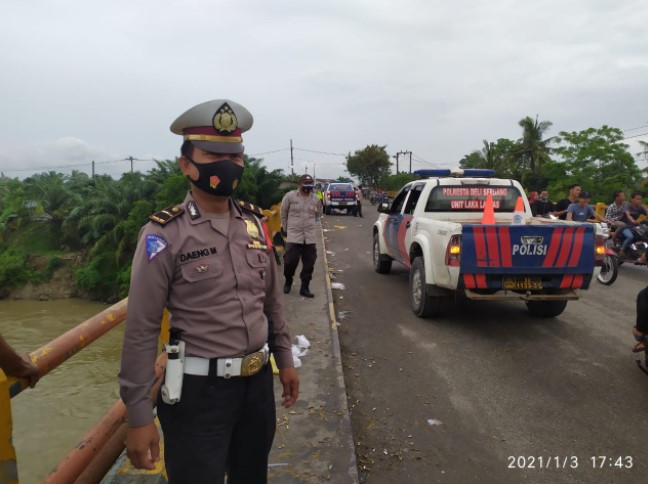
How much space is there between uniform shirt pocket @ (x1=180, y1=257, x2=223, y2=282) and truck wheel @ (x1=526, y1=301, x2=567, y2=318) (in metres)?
5.35

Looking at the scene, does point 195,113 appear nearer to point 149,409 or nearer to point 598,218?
point 149,409

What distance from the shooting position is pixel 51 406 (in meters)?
8.55

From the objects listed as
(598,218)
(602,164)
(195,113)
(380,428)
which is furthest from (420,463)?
(602,164)

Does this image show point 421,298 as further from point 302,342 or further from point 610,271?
point 610,271

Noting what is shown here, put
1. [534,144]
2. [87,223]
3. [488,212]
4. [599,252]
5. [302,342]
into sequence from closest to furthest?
[302,342] < [599,252] < [488,212] < [87,223] < [534,144]

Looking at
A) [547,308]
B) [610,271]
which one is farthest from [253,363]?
[610,271]

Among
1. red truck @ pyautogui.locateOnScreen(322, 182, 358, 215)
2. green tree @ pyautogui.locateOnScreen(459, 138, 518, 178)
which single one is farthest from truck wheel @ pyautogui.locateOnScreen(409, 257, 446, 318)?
green tree @ pyautogui.locateOnScreen(459, 138, 518, 178)

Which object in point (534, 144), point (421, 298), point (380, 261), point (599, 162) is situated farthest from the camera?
point (534, 144)

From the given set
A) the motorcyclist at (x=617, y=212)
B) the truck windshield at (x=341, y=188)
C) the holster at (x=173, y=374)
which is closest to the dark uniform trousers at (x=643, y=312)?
the holster at (x=173, y=374)

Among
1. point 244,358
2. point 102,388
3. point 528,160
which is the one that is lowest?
point 102,388

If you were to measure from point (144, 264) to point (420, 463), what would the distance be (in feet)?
7.79

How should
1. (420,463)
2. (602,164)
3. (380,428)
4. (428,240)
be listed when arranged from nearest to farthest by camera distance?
1. (420,463)
2. (380,428)
3. (428,240)
4. (602,164)

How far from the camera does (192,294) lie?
1.73 metres

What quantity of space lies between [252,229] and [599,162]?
38870 millimetres
